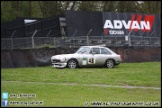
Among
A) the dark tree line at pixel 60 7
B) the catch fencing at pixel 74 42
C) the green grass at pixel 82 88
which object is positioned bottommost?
the green grass at pixel 82 88

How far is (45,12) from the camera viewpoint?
53281mm

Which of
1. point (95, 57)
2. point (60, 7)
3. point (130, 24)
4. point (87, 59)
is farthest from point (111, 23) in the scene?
point (60, 7)

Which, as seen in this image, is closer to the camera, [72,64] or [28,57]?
[72,64]

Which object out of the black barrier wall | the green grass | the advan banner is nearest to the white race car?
the green grass

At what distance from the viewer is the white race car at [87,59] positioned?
23.3 m

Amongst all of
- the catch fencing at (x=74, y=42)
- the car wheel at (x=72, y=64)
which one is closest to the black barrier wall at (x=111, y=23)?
the catch fencing at (x=74, y=42)

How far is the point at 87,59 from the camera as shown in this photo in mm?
23734

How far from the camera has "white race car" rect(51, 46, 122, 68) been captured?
918 inches

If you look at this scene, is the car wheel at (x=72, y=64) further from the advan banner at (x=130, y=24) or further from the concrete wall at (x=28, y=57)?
the advan banner at (x=130, y=24)

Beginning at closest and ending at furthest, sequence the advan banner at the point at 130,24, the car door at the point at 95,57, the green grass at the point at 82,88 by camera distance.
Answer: the green grass at the point at 82,88 < the car door at the point at 95,57 < the advan banner at the point at 130,24

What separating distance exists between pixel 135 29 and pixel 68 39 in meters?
9.53

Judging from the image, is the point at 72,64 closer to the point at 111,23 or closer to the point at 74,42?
the point at 74,42

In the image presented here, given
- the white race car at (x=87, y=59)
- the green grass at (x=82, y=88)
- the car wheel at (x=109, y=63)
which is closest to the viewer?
the green grass at (x=82, y=88)

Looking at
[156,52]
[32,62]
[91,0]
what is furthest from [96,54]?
[91,0]
